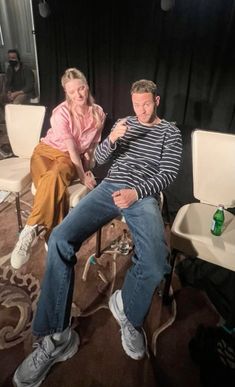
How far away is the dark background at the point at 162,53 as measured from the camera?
2.30 meters

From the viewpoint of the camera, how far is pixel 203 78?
245cm

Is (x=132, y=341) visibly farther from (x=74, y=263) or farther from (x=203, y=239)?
(x=203, y=239)

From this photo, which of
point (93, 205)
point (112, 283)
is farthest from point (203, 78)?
point (112, 283)

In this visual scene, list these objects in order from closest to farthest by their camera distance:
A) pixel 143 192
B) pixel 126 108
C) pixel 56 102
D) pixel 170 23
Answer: pixel 143 192 → pixel 170 23 → pixel 126 108 → pixel 56 102

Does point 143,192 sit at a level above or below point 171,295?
A: above

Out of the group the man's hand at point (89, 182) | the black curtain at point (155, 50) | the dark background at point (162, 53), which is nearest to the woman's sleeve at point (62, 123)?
the man's hand at point (89, 182)

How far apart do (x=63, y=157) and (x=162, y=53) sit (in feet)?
5.04

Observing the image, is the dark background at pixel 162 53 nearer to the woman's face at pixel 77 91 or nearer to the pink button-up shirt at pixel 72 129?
the pink button-up shirt at pixel 72 129

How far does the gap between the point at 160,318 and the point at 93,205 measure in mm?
698

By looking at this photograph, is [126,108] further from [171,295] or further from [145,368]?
[145,368]

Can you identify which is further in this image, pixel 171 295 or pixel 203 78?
pixel 203 78

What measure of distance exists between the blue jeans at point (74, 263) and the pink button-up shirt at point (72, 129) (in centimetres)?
60

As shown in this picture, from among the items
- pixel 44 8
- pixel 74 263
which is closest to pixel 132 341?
pixel 74 263

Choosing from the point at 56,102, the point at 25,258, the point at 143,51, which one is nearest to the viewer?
the point at 25,258
